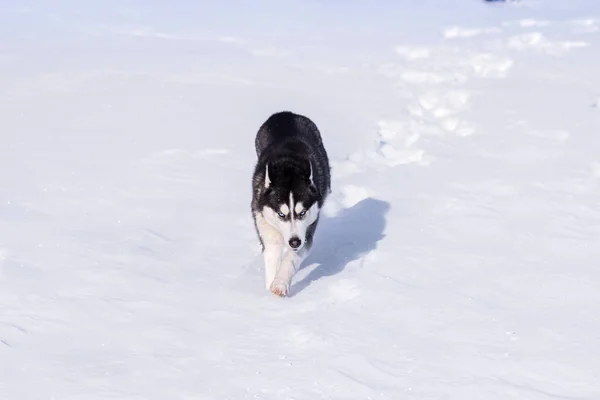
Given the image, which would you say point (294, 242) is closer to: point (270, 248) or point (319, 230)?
point (270, 248)

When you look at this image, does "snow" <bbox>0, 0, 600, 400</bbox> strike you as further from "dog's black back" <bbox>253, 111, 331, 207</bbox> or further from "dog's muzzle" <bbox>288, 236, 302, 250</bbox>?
"dog's black back" <bbox>253, 111, 331, 207</bbox>

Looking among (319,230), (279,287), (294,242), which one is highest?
(294,242)

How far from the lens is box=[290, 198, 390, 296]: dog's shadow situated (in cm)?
737

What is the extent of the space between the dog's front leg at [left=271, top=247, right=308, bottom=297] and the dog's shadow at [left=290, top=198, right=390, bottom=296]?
0.18 meters

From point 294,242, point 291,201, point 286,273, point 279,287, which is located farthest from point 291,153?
point 279,287

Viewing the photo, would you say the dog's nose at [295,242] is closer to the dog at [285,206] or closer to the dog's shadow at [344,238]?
the dog at [285,206]

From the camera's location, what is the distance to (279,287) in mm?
6539

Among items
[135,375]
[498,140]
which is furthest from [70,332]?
[498,140]

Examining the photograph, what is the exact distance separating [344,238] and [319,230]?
0.37 metres

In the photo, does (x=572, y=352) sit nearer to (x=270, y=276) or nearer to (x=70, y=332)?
(x=270, y=276)

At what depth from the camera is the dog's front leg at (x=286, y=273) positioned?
655cm

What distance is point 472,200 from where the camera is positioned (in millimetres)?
9062

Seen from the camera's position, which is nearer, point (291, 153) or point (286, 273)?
point (286, 273)

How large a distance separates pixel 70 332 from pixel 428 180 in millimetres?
5413
